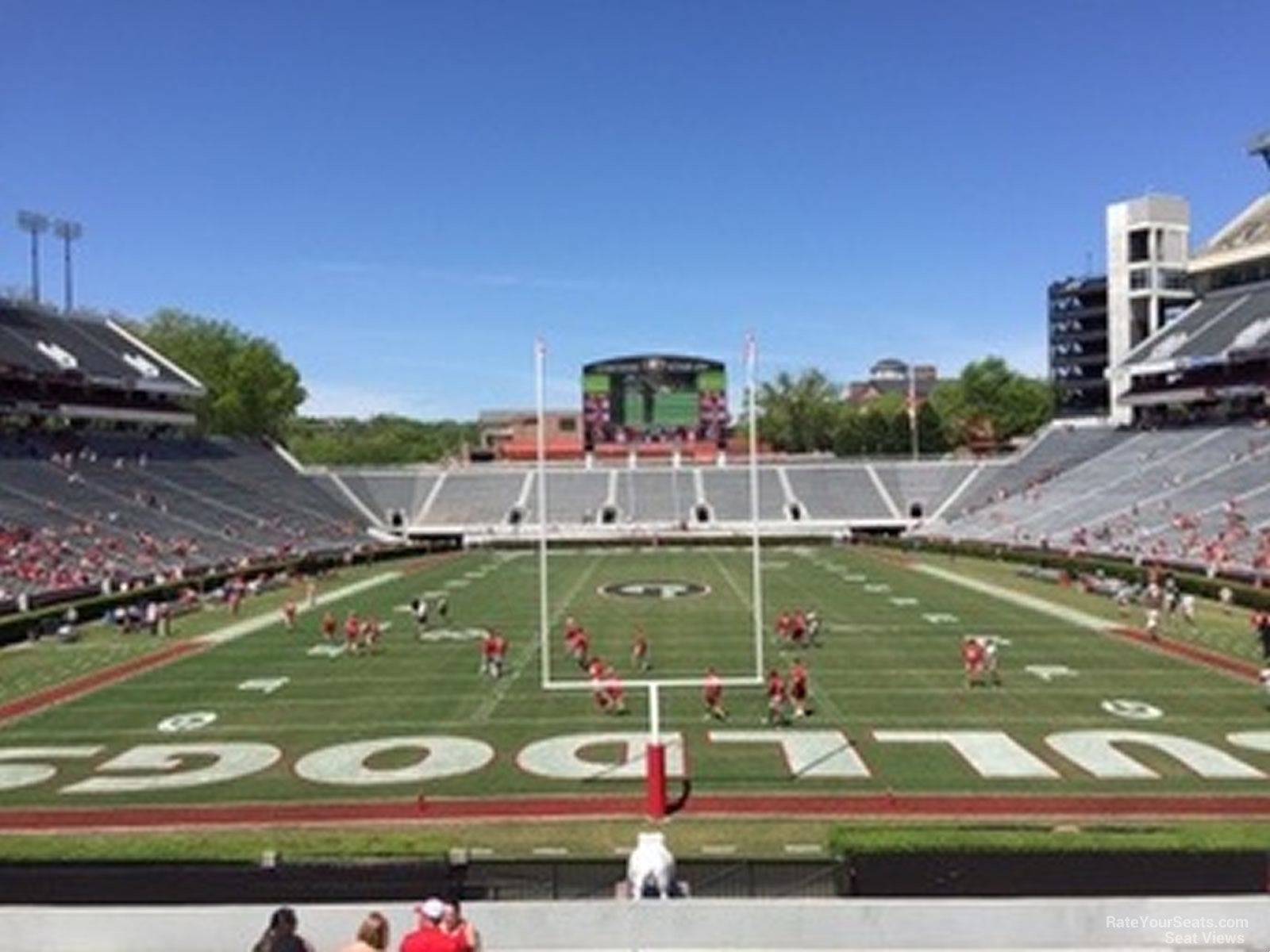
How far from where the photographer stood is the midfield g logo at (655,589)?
44.6 metres

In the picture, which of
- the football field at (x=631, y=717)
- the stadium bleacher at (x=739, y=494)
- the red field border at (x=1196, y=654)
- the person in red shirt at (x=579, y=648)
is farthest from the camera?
the stadium bleacher at (x=739, y=494)

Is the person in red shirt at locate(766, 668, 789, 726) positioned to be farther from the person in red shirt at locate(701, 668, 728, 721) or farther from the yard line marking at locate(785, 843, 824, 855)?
the yard line marking at locate(785, 843, 824, 855)

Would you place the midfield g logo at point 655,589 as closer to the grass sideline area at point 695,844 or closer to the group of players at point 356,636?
the group of players at point 356,636

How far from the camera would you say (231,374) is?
335 ft

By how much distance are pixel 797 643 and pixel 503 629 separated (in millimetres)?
8918

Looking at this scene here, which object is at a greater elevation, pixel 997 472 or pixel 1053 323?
pixel 1053 323

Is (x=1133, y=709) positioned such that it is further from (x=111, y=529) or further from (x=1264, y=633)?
(x=111, y=529)

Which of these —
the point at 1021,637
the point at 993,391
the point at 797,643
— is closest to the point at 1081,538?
the point at 1021,637

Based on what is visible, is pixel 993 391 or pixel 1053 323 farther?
pixel 993 391

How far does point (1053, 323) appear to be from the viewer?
10606cm

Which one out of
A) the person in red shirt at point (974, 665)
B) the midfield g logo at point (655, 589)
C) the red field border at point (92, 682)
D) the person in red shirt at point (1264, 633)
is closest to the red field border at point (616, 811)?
the red field border at point (92, 682)

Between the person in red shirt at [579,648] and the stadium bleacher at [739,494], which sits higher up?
the stadium bleacher at [739,494]

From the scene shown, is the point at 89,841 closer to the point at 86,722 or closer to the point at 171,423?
the point at 86,722

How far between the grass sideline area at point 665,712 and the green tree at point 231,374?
204 ft
